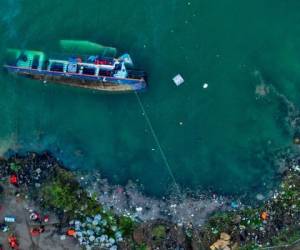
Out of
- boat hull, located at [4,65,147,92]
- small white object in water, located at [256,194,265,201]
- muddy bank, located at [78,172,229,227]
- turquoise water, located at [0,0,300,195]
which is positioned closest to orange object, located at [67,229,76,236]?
muddy bank, located at [78,172,229,227]

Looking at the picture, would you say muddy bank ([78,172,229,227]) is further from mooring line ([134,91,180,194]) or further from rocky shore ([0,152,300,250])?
mooring line ([134,91,180,194])

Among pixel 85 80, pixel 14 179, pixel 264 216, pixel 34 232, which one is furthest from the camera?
pixel 85 80

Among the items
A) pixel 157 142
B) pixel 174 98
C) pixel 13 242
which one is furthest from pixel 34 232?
pixel 174 98

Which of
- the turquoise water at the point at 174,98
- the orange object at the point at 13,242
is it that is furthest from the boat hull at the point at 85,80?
the orange object at the point at 13,242

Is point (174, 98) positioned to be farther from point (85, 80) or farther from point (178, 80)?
point (85, 80)

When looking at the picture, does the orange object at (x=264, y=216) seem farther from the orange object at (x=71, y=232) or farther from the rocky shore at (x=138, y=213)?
the orange object at (x=71, y=232)

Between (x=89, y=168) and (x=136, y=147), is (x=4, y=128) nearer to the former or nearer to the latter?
(x=89, y=168)

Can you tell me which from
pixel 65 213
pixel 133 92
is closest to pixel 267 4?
pixel 133 92
